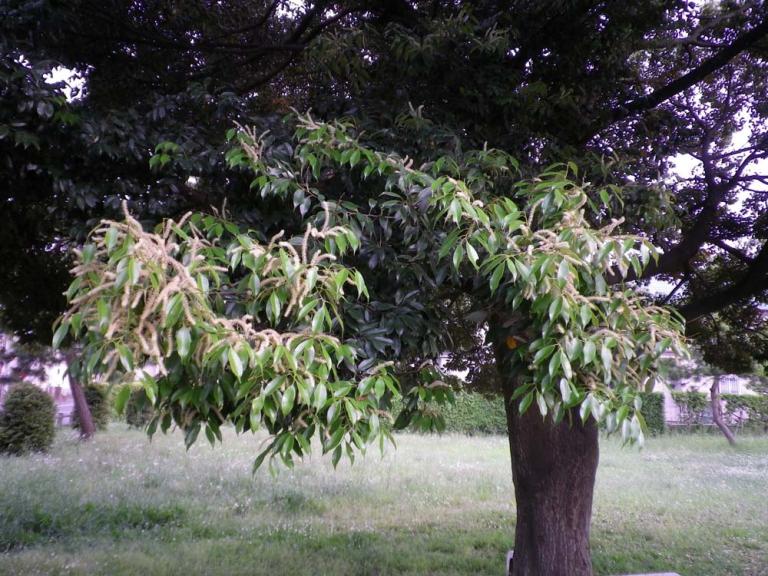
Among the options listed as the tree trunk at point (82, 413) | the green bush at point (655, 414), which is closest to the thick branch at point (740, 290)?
the tree trunk at point (82, 413)

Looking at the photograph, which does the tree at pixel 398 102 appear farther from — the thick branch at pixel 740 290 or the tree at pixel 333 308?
the tree at pixel 333 308

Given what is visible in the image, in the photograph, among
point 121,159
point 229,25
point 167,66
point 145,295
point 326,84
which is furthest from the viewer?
point 229,25

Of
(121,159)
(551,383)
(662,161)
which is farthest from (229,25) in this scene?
(551,383)

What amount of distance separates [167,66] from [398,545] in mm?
5000

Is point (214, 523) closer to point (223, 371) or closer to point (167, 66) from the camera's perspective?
point (167, 66)

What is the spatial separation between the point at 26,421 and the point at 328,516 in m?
6.82

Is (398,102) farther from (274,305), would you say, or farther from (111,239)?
(111,239)

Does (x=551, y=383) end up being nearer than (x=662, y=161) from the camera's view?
Yes

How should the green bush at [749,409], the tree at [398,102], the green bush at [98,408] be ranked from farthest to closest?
the green bush at [749,409] → the green bush at [98,408] → the tree at [398,102]

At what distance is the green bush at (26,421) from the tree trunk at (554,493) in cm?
976

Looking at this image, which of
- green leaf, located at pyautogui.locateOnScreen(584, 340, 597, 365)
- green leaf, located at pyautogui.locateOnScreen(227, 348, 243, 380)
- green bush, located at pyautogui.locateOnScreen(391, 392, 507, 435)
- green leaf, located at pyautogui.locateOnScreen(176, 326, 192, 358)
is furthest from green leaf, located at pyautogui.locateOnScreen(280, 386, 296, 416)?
green bush, located at pyautogui.locateOnScreen(391, 392, 507, 435)

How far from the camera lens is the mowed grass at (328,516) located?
224 inches

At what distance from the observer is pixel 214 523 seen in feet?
22.5

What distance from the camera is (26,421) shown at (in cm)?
1109
